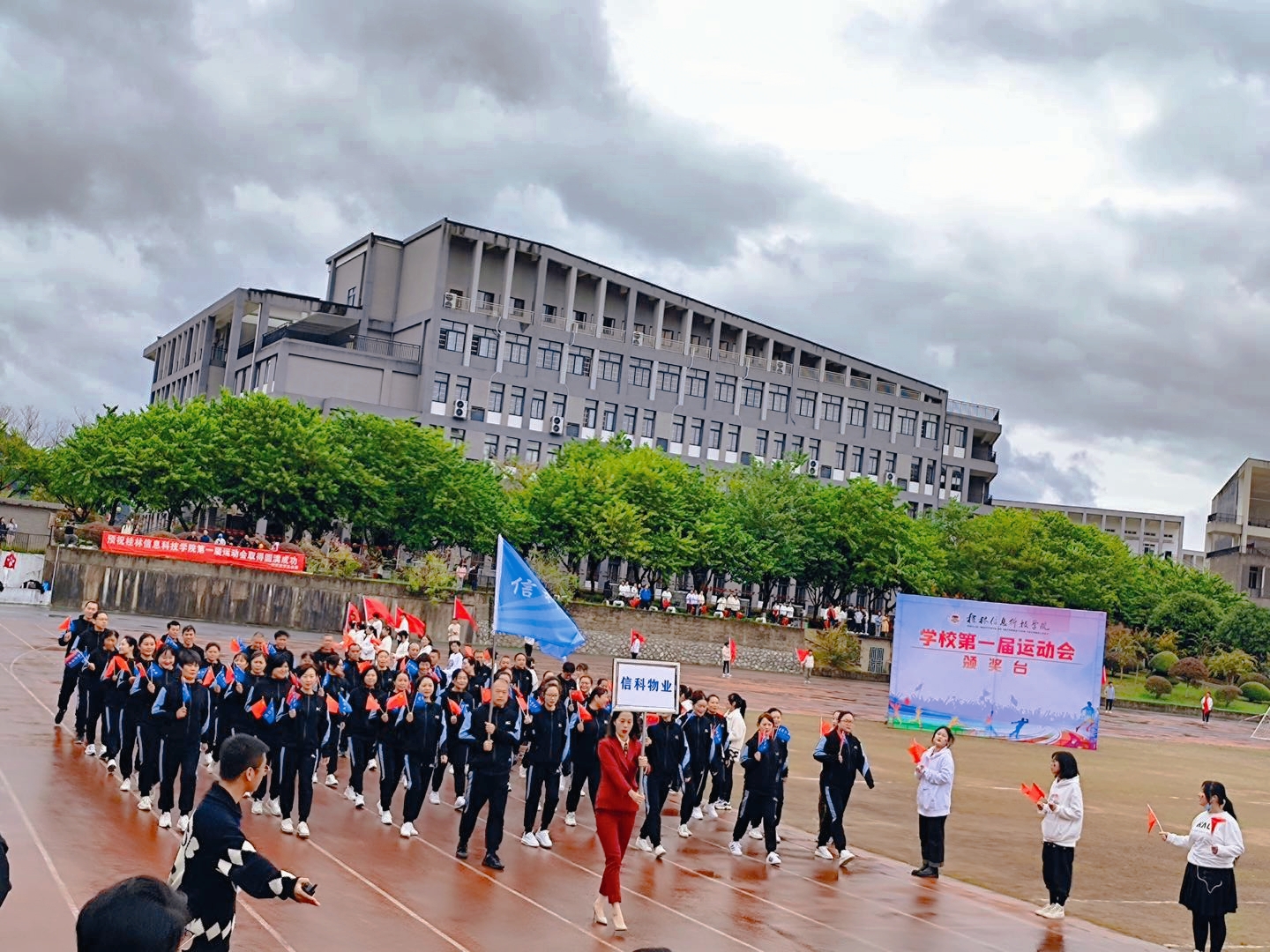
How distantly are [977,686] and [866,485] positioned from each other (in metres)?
34.9

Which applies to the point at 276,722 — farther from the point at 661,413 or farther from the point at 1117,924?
the point at 661,413

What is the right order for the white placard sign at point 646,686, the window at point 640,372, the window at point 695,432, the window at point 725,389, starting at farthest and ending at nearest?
the window at point 725,389 < the window at point 695,432 < the window at point 640,372 < the white placard sign at point 646,686

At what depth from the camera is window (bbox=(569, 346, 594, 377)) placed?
78.2 m

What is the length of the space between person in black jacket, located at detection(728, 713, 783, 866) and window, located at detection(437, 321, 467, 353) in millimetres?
60144

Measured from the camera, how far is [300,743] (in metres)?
14.3

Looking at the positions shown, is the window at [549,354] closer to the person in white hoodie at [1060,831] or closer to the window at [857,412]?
the window at [857,412]

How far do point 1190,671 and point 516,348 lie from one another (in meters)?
39.7

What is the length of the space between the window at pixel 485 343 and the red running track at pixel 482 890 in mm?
58414

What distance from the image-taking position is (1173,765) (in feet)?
120

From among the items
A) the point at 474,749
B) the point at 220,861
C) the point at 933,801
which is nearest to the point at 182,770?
the point at 474,749

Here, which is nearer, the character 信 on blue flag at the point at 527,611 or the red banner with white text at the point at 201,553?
the character 信 on blue flag at the point at 527,611

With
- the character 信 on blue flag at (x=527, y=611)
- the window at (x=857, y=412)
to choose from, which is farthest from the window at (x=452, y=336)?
the character 信 on blue flag at (x=527, y=611)

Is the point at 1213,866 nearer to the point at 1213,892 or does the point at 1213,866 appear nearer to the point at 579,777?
the point at 1213,892

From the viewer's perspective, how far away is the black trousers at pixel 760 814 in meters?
16.0
